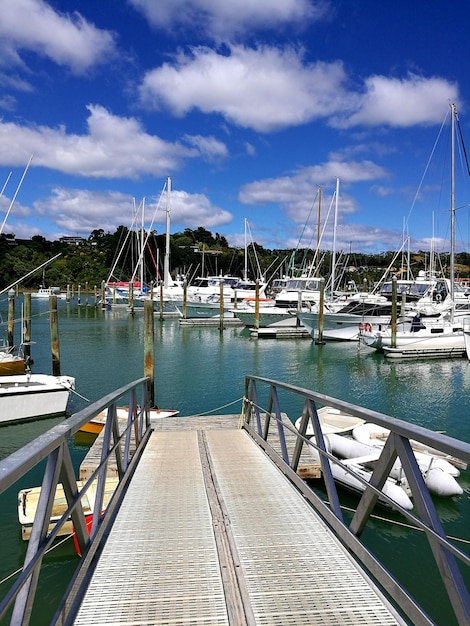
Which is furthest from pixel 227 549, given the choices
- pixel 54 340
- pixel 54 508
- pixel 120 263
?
pixel 120 263

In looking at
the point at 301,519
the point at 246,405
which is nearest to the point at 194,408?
the point at 246,405

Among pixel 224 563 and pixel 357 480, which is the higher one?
pixel 224 563

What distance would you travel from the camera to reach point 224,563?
3.32 metres

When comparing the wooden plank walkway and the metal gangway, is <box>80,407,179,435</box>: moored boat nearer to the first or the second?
the wooden plank walkway

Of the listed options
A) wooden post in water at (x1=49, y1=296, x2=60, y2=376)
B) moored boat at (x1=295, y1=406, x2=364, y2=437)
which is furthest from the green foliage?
moored boat at (x1=295, y1=406, x2=364, y2=437)

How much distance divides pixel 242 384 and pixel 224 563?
668 inches

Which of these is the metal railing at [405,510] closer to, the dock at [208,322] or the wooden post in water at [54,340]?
the wooden post in water at [54,340]

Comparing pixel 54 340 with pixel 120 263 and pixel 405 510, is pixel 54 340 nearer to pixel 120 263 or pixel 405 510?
pixel 405 510

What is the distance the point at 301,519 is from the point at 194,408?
39.4ft

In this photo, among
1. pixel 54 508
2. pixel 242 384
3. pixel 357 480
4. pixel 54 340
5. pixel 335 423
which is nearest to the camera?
pixel 54 508

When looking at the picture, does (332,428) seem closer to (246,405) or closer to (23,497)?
(246,405)

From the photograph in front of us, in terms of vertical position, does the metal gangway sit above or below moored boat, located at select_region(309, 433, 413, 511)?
above

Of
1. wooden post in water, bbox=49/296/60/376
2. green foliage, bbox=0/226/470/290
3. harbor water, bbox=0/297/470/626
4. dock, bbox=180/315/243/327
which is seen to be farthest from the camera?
green foliage, bbox=0/226/470/290

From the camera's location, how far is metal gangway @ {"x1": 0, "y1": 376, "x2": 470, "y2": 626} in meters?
2.27
